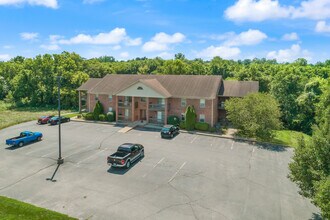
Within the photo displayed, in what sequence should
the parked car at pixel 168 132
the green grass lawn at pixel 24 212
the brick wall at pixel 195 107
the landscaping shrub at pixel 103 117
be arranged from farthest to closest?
the landscaping shrub at pixel 103 117, the brick wall at pixel 195 107, the parked car at pixel 168 132, the green grass lawn at pixel 24 212

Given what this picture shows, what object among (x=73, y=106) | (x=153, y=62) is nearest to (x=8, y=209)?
(x=73, y=106)

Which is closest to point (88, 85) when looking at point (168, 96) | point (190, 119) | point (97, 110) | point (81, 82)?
point (97, 110)

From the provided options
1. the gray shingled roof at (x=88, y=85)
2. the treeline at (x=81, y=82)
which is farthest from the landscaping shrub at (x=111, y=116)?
the treeline at (x=81, y=82)

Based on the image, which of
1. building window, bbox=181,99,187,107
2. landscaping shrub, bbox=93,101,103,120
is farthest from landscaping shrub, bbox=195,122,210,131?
landscaping shrub, bbox=93,101,103,120

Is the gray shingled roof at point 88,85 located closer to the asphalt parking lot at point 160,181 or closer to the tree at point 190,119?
the asphalt parking lot at point 160,181

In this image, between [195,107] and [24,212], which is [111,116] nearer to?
[195,107]

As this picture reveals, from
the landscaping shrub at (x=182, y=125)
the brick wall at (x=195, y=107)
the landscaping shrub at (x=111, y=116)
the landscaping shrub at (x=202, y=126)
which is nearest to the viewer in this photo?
the landscaping shrub at (x=202, y=126)

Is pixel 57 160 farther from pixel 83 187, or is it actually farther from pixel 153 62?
pixel 153 62
